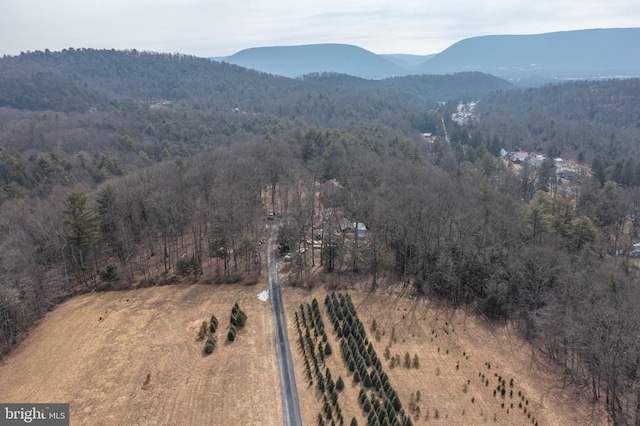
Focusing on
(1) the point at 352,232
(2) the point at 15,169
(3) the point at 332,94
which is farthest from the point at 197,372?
(3) the point at 332,94

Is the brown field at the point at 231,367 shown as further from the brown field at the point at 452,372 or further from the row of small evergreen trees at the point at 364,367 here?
the row of small evergreen trees at the point at 364,367

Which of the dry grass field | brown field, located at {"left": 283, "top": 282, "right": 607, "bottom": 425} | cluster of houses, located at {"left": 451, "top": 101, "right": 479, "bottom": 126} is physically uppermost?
cluster of houses, located at {"left": 451, "top": 101, "right": 479, "bottom": 126}

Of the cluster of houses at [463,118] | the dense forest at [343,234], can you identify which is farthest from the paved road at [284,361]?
the cluster of houses at [463,118]

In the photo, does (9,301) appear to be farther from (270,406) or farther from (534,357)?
(534,357)

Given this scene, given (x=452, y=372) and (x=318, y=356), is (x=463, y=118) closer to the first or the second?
(x=452, y=372)

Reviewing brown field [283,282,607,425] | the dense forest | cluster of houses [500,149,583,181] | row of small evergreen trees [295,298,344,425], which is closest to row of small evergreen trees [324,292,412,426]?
brown field [283,282,607,425]

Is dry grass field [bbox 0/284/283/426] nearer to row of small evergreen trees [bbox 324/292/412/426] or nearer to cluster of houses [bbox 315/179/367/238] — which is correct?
row of small evergreen trees [bbox 324/292/412/426]

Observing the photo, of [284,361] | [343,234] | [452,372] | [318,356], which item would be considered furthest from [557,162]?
[284,361]
